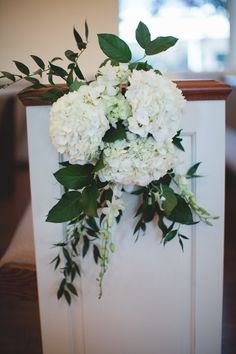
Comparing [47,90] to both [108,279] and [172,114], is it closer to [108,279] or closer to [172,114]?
[172,114]

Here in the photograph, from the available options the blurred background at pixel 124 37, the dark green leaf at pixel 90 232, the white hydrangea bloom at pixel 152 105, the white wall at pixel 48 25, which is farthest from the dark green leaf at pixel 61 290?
the white wall at pixel 48 25

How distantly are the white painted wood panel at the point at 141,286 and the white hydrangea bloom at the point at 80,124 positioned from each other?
22 cm

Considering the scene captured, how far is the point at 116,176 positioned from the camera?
0.80 meters

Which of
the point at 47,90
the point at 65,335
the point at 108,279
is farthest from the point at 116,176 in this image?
the point at 65,335

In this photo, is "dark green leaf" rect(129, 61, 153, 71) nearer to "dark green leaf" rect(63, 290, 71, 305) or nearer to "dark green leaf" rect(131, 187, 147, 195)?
"dark green leaf" rect(131, 187, 147, 195)

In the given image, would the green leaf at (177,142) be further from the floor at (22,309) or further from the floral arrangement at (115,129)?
the floor at (22,309)

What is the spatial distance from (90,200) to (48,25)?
308 cm

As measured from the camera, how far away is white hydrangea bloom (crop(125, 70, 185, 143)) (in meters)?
0.75

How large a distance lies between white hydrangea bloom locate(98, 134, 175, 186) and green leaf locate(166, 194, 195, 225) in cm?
15

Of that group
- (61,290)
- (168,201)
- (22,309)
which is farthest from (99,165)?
(22,309)

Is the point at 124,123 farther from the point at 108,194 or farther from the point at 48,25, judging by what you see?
the point at 48,25

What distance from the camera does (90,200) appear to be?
0.82 m

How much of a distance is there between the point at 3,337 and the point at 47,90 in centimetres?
113

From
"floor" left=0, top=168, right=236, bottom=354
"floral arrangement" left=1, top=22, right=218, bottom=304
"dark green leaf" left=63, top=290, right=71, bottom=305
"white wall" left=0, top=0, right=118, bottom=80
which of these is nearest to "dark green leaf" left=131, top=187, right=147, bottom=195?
"floral arrangement" left=1, top=22, right=218, bottom=304
